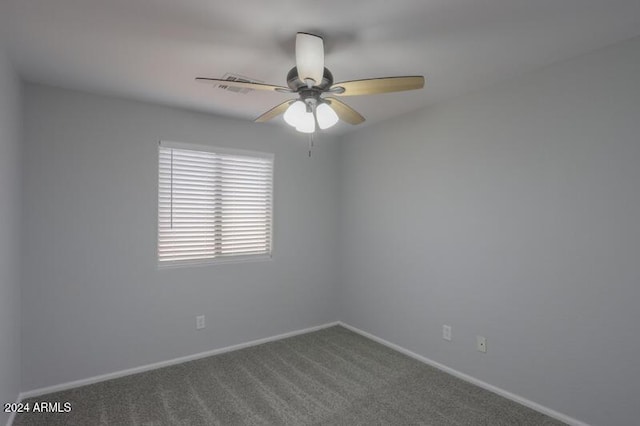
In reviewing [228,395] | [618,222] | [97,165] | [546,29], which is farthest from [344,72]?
[228,395]

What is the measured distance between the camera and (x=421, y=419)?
233 cm

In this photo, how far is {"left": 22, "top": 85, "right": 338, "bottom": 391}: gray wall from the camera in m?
2.63

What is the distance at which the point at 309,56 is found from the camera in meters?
1.75

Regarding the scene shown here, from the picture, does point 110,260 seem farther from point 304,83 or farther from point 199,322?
point 304,83

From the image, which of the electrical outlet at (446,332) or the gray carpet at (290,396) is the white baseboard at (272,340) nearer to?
the gray carpet at (290,396)

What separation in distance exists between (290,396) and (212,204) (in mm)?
1951

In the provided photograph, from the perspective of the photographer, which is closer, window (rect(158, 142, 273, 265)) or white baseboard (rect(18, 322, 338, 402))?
white baseboard (rect(18, 322, 338, 402))

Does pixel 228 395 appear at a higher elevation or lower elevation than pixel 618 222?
lower

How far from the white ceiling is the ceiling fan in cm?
20

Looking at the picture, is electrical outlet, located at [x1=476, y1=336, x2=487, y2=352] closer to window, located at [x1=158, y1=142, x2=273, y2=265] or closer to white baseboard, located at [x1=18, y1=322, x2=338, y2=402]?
white baseboard, located at [x1=18, y1=322, x2=338, y2=402]

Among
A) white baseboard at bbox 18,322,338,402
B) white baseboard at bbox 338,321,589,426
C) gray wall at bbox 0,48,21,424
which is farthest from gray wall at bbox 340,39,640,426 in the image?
gray wall at bbox 0,48,21,424

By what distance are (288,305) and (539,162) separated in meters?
2.88

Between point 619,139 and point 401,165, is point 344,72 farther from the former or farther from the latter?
point 619,139

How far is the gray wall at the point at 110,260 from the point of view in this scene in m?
2.63
